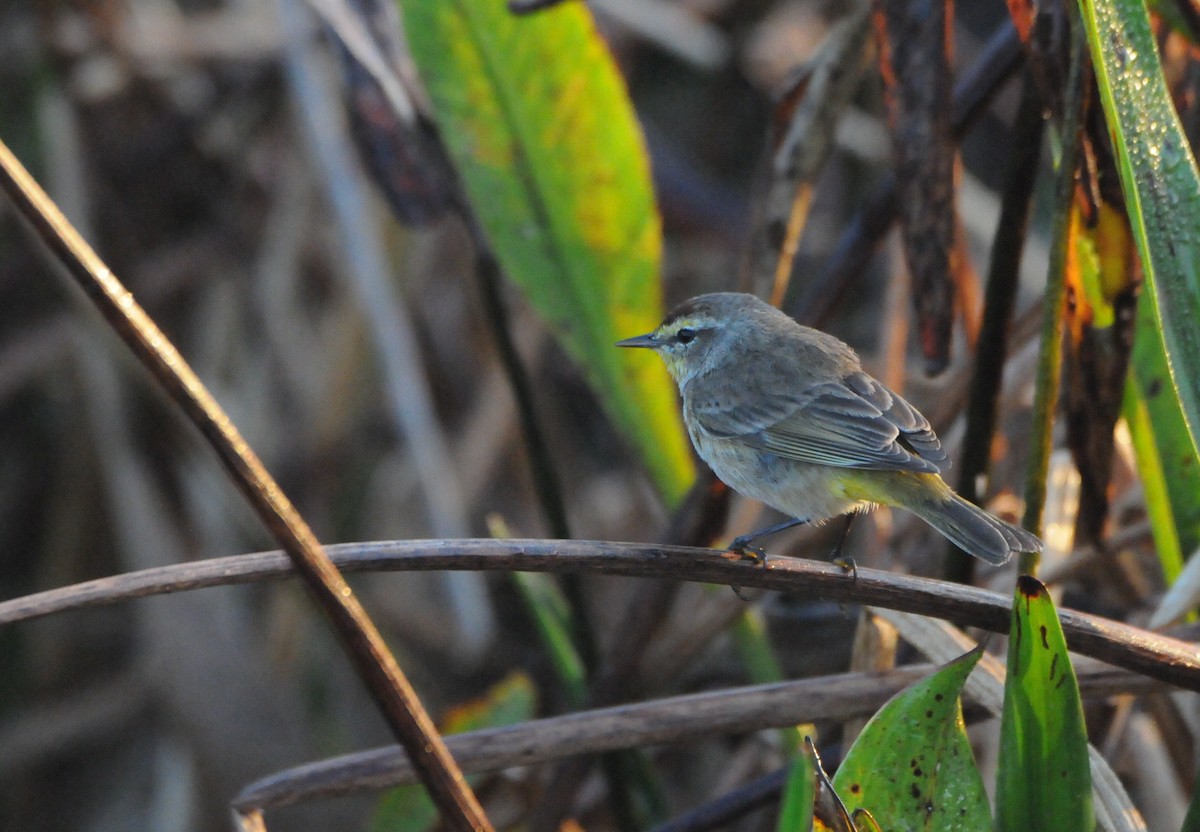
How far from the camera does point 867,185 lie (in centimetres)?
455

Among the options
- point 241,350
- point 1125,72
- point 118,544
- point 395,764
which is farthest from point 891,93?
point 118,544

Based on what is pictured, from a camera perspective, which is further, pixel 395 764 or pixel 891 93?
pixel 891 93

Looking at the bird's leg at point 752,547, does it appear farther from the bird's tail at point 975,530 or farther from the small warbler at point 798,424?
the bird's tail at point 975,530

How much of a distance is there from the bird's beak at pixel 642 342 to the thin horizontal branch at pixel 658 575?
1022mm

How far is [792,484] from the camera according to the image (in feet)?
7.33

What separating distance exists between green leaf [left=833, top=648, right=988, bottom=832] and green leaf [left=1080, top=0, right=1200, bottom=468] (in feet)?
1.49

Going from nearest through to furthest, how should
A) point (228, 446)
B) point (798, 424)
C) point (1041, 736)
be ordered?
point (228, 446) → point (1041, 736) → point (798, 424)

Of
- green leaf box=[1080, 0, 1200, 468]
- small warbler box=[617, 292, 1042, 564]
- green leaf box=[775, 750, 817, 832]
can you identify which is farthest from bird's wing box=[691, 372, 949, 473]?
green leaf box=[775, 750, 817, 832]

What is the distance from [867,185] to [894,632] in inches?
117

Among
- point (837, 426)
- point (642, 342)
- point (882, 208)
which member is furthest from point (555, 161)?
point (837, 426)

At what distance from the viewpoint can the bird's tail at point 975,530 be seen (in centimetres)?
174

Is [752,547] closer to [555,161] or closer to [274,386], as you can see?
[555,161]

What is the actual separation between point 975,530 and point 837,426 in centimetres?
43

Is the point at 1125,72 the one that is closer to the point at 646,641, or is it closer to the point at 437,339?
the point at 646,641
